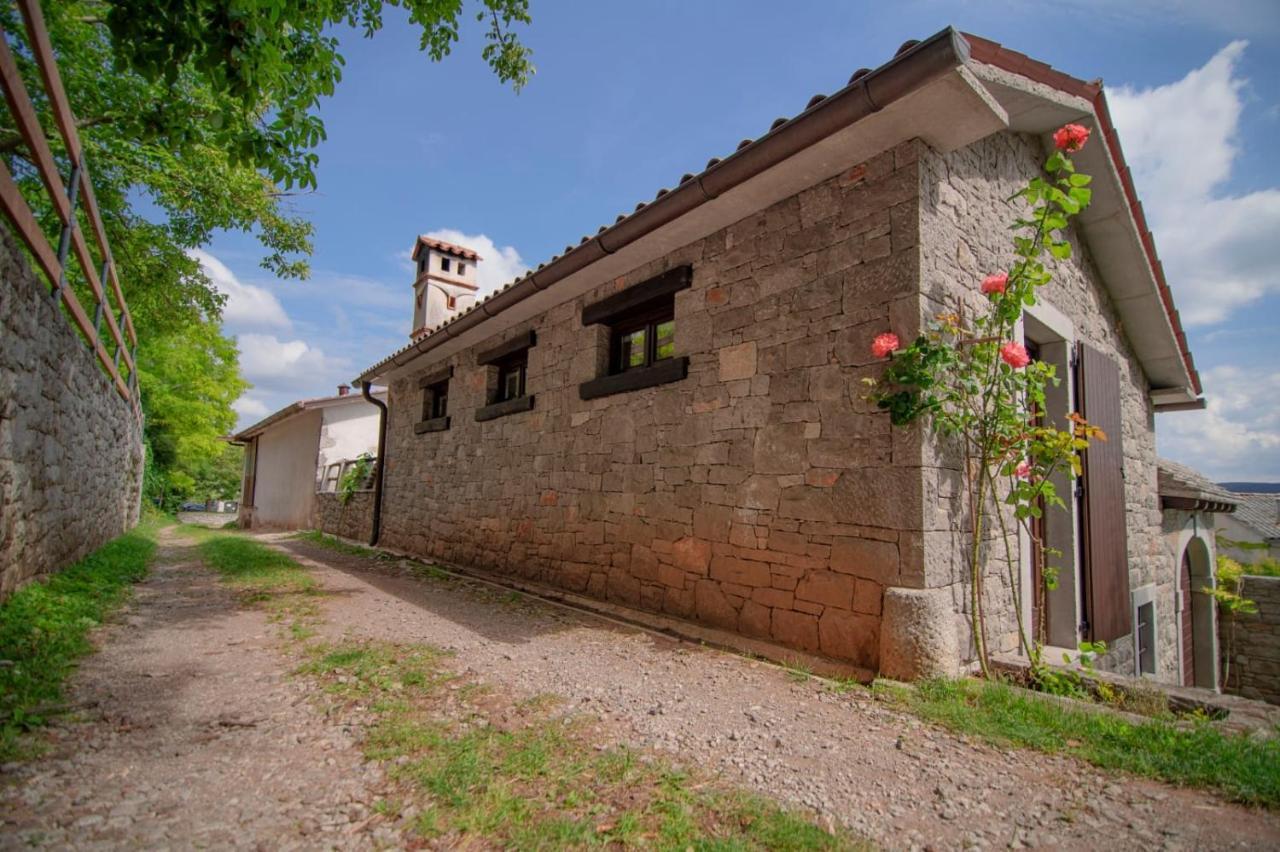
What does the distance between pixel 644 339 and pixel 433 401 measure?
16.9 ft

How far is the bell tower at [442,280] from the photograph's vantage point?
13195 millimetres

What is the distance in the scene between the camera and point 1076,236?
5.51 m

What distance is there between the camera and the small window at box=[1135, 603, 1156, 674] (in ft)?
19.2

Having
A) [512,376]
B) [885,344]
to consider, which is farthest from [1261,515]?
[512,376]

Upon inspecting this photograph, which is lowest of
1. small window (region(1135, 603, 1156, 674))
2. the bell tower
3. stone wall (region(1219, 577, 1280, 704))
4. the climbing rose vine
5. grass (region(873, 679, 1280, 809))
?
stone wall (region(1219, 577, 1280, 704))

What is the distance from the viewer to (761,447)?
159 inches

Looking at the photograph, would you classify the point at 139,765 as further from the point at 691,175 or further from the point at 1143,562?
the point at 1143,562

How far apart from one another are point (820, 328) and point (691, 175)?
1.44 meters

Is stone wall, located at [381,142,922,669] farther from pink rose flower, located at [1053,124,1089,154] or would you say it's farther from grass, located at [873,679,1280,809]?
pink rose flower, located at [1053,124,1089,154]

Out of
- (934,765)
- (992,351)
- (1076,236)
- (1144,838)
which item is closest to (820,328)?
(992,351)

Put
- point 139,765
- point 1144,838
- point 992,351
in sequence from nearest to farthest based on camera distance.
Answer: point 1144,838
point 139,765
point 992,351

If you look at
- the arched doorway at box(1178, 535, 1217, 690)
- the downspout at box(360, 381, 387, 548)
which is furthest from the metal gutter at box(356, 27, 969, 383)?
the arched doorway at box(1178, 535, 1217, 690)

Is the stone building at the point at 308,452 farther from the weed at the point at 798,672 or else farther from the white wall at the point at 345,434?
the weed at the point at 798,672

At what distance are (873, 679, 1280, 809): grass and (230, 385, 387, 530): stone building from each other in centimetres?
1264
